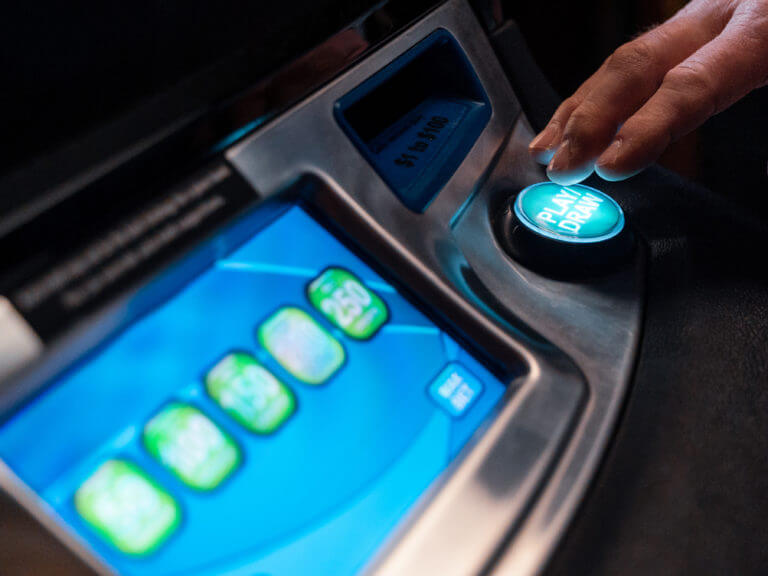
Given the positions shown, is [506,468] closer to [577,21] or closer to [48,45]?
[48,45]

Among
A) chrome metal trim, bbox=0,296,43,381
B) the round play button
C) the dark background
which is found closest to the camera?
chrome metal trim, bbox=0,296,43,381

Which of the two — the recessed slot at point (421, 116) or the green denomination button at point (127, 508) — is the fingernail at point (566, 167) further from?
the green denomination button at point (127, 508)

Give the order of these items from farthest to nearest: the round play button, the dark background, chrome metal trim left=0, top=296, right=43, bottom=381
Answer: the dark background < the round play button < chrome metal trim left=0, top=296, right=43, bottom=381

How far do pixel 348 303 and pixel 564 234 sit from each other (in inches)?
6.6

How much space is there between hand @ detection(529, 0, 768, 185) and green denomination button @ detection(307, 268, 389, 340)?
0.18m

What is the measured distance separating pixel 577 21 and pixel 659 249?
0.39 metres

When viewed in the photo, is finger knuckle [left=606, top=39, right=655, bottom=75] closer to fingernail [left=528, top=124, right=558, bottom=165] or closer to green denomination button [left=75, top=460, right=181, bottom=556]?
fingernail [left=528, top=124, right=558, bottom=165]

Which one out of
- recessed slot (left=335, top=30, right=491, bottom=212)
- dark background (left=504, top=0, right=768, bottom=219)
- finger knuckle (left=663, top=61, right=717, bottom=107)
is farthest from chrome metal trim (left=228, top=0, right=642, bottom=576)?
dark background (left=504, top=0, right=768, bottom=219)

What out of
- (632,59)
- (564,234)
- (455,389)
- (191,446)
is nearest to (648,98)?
(632,59)

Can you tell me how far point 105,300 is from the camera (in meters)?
0.30

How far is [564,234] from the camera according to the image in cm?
45

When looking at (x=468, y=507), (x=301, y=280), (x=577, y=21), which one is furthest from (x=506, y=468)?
(x=577, y=21)

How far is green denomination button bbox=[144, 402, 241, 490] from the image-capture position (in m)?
0.29

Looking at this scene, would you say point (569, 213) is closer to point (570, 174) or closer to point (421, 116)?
point (570, 174)
